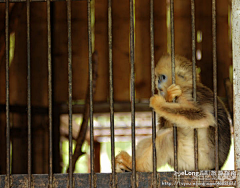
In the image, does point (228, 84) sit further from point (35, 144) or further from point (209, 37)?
point (35, 144)

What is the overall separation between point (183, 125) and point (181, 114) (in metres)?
0.08

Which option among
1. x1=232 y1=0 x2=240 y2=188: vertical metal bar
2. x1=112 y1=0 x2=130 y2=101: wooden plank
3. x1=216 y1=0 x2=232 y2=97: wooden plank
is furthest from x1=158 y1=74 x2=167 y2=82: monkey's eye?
x1=216 y1=0 x2=232 y2=97: wooden plank

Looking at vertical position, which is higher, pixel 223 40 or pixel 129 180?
pixel 223 40

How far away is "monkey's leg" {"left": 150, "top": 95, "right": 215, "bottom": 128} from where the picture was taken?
2557 millimetres

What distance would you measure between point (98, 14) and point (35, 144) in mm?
2382

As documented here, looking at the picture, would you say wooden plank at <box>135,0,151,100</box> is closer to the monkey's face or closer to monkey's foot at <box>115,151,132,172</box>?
the monkey's face

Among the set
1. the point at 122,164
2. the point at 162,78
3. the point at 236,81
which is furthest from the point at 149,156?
the point at 236,81

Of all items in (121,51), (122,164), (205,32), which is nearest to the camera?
(122,164)

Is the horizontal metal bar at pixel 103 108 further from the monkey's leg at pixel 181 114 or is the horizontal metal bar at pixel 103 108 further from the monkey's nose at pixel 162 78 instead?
the monkey's leg at pixel 181 114

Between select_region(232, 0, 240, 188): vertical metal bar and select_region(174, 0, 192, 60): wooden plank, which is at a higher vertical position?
select_region(174, 0, 192, 60): wooden plank

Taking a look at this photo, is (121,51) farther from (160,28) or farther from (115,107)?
(115,107)

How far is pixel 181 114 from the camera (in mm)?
2574

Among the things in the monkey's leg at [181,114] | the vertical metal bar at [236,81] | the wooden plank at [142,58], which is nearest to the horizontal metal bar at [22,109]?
the wooden plank at [142,58]

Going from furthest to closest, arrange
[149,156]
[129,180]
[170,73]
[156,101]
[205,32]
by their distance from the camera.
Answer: [205,32] < [170,73] < [149,156] < [156,101] < [129,180]
